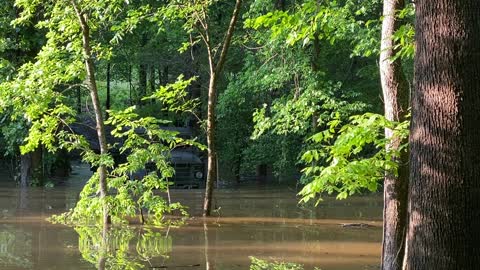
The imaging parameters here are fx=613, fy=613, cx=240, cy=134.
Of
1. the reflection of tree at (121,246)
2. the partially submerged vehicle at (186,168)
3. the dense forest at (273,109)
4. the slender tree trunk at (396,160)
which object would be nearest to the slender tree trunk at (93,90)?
the dense forest at (273,109)

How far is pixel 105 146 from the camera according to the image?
12.9m

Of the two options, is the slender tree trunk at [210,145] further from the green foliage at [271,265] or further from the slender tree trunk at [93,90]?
the green foliage at [271,265]

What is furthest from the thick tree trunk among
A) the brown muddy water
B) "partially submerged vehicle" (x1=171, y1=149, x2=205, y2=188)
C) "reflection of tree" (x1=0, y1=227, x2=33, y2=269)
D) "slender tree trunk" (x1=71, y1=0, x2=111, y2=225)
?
"partially submerged vehicle" (x1=171, y1=149, x2=205, y2=188)

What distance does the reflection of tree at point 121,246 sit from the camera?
927 cm

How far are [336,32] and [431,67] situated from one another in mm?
11483

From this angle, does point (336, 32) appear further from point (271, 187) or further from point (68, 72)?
point (271, 187)

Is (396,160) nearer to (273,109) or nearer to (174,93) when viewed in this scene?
(174,93)

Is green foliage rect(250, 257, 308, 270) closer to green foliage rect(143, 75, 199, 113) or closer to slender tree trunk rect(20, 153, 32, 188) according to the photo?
green foliage rect(143, 75, 199, 113)

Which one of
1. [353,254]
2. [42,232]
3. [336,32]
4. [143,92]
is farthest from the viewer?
[143,92]

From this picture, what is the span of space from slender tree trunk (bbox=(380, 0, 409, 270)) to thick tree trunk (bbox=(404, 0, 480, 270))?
97.2 inches

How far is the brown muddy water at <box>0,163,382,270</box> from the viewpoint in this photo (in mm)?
9422

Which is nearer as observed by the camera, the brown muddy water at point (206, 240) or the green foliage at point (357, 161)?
the green foliage at point (357, 161)

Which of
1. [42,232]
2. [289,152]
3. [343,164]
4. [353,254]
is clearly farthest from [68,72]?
[289,152]

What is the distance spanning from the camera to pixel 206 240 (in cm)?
1154
